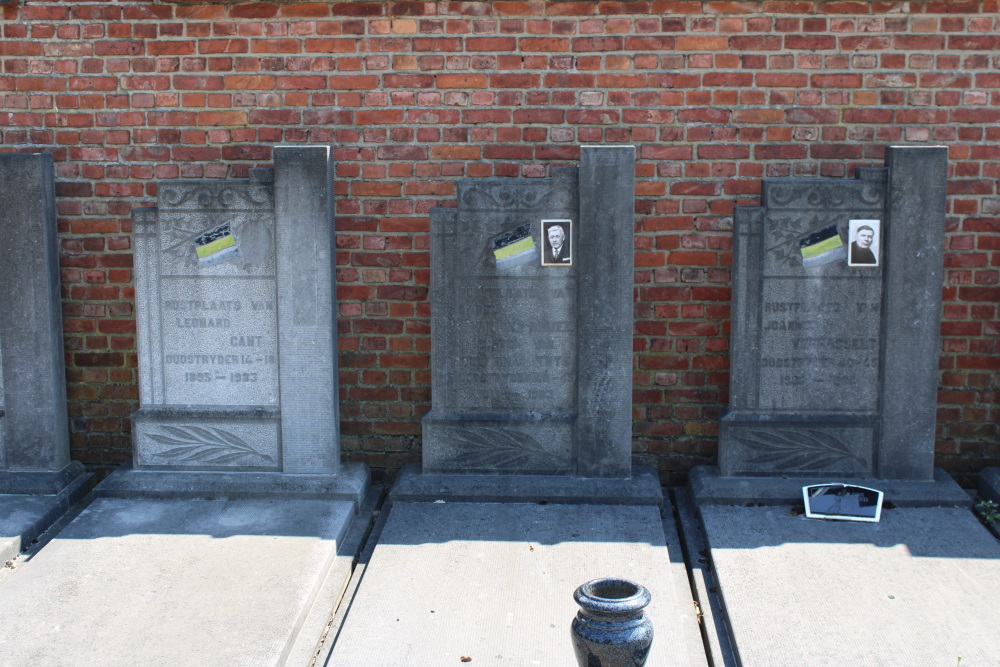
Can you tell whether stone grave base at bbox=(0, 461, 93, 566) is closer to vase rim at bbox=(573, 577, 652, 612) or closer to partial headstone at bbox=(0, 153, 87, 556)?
partial headstone at bbox=(0, 153, 87, 556)

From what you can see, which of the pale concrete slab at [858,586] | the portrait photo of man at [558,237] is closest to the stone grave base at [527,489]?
the pale concrete slab at [858,586]

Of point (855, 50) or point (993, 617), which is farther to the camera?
point (855, 50)

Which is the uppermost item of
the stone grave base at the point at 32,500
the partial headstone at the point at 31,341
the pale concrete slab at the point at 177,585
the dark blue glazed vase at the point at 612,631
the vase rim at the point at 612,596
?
the partial headstone at the point at 31,341

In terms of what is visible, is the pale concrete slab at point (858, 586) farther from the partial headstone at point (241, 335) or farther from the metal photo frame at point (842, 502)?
the partial headstone at point (241, 335)

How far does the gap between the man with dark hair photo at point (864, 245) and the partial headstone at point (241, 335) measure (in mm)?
2531

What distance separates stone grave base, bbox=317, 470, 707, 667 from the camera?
320cm

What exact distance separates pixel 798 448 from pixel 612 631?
91.7 inches

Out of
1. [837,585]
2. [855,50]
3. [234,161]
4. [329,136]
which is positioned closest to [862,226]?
[855,50]

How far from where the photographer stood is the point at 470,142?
4.77m

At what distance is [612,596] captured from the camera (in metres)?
2.71

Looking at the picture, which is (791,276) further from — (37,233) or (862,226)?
(37,233)

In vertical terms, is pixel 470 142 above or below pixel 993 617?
above

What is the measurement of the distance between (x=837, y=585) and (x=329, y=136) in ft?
10.5

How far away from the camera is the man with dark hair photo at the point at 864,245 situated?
14.6 feet
